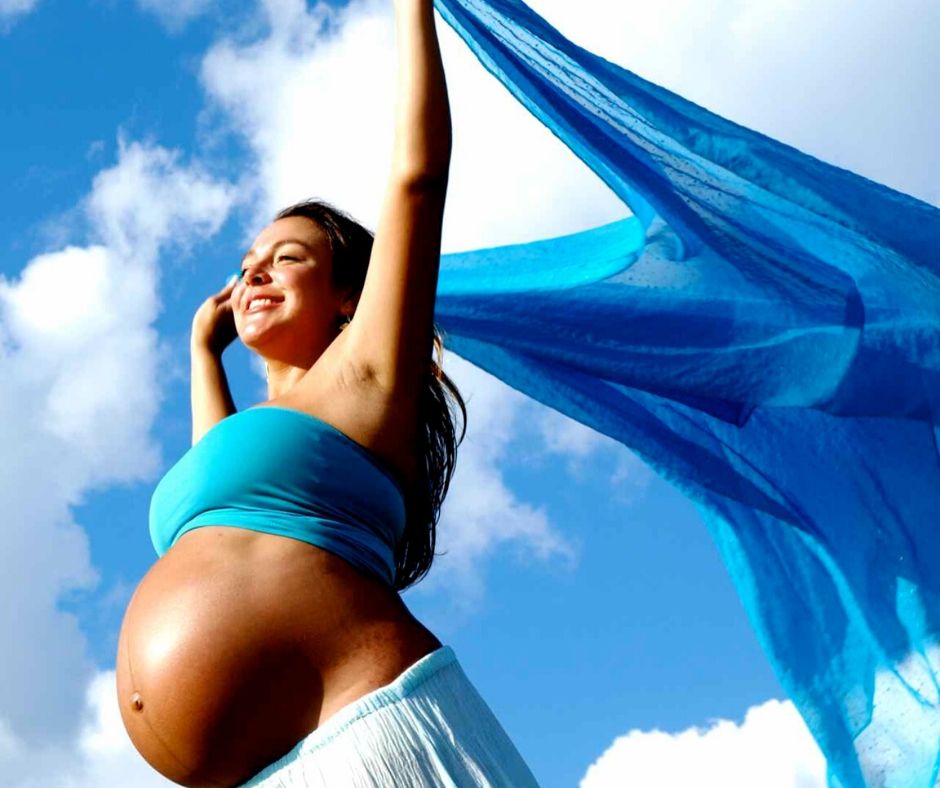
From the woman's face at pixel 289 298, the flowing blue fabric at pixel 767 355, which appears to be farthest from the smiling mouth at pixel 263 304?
the flowing blue fabric at pixel 767 355

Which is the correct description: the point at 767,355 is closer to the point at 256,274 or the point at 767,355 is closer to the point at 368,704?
the point at 256,274

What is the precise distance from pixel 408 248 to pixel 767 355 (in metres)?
1.01

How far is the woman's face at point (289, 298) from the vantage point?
2.86 meters

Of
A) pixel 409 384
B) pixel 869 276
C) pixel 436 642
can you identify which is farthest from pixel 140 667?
pixel 869 276

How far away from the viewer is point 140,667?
7.41 ft

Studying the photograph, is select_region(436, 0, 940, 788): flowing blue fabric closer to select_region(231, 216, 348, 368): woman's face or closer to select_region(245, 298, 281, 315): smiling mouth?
select_region(231, 216, 348, 368): woman's face

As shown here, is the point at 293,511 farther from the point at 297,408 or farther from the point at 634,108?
the point at 634,108

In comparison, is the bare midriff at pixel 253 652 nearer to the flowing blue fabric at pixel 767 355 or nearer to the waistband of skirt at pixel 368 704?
the waistband of skirt at pixel 368 704

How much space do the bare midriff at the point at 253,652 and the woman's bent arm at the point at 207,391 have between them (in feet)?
3.27

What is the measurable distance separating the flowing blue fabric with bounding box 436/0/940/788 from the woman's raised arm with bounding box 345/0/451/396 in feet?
2.24

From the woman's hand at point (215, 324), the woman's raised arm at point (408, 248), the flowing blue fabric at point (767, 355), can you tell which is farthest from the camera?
the woman's hand at point (215, 324)

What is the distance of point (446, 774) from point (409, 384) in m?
0.72

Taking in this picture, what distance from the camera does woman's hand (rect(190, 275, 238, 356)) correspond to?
3.43 metres

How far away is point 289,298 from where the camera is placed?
2877 mm
